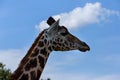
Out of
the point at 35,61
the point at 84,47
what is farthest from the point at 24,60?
the point at 84,47

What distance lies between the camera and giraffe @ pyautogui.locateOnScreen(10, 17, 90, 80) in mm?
11608

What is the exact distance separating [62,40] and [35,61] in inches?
45.9

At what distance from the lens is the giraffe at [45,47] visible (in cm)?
1161

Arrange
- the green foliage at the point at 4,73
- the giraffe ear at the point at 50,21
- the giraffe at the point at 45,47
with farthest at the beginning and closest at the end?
the green foliage at the point at 4,73 < the giraffe ear at the point at 50,21 < the giraffe at the point at 45,47

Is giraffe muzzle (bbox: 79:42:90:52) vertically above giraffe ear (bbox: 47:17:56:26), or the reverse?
giraffe ear (bbox: 47:17:56:26)

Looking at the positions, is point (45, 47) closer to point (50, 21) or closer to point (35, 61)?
point (35, 61)

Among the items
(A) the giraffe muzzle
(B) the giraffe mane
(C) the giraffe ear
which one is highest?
(C) the giraffe ear

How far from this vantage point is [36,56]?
12.0 m

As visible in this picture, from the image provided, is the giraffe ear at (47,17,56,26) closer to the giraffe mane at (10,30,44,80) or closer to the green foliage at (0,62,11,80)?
the giraffe mane at (10,30,44,80)

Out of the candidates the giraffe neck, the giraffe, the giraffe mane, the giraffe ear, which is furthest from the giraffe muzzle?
the giraffe mane

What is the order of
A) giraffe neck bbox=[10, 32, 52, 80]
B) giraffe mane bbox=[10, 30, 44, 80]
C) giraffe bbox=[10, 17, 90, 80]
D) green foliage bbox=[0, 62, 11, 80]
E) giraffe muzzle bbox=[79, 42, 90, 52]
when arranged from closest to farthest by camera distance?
giraffe mane bbox=[10, 30, 44, 80] < giraffe neck bbox=[10, 32, 52, 80] < giraffe bbox=[10, 17, 90, 80] < giraffe muzzle bbox=[79, 42, 90, 52] < green foliage bbox=[0, 62, 11, 80]

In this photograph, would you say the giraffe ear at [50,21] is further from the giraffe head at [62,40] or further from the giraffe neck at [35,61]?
the giraffe neck at [35,61]

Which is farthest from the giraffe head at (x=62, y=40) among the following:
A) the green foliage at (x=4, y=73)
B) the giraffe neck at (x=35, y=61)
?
the green foliage at (x=4, y=73)

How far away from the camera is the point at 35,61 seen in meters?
11.9
